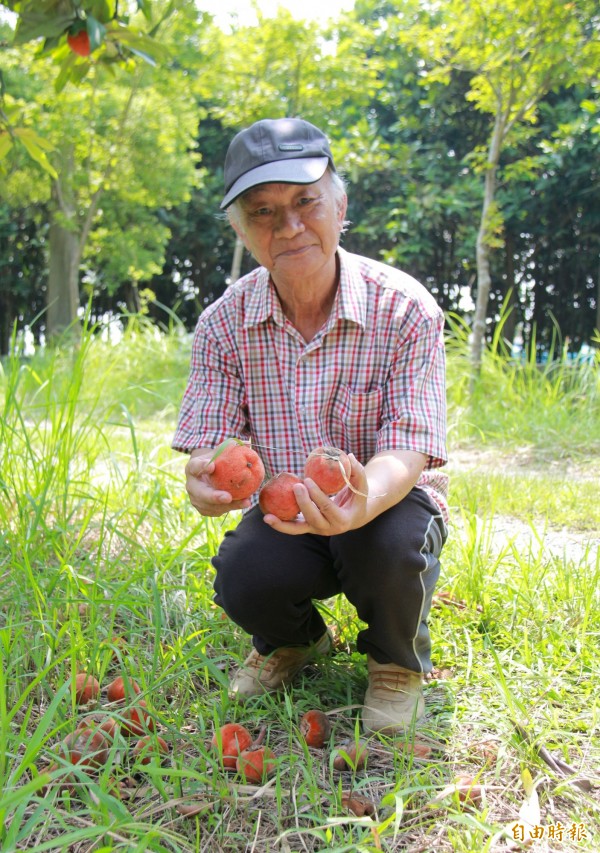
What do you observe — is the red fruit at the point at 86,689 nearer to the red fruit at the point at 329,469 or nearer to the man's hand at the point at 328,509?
the man's hand at the point at 328,509

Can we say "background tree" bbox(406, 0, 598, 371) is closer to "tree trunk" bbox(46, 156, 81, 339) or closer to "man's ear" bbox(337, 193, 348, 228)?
"man's ear" bbox(337, 193, 348, 228)

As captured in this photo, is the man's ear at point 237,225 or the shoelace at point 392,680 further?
the man's ear at point 237,225

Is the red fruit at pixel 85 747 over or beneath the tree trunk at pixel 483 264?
beneath

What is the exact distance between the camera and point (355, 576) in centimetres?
175

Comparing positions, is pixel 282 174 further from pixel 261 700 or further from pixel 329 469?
pixel 261 700

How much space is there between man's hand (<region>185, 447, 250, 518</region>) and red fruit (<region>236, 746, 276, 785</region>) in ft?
1.64

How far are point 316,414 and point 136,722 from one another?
0.82 m

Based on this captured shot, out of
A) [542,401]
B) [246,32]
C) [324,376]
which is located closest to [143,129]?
[246,32]

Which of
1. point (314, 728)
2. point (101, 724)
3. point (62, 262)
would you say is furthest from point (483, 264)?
point (62, 262)

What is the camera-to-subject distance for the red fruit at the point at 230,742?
1.53m

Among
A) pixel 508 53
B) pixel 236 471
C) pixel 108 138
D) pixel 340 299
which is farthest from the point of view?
pixel 108 138

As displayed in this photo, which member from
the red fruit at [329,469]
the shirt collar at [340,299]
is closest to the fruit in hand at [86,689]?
the red fruit at [329,469]

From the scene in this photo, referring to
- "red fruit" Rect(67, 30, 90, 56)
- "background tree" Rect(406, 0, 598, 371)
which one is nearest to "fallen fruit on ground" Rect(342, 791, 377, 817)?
"red fruit" Rect(67, 30, 90, 56)

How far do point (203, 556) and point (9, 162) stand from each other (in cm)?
602
